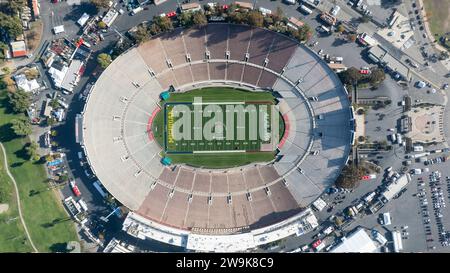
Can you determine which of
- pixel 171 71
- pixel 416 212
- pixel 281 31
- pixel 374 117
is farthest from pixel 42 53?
pixel 416 212

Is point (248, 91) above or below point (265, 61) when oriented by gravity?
below

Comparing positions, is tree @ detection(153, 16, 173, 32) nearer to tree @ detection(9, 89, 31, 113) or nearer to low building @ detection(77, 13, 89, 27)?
low building @ detection(77, 13, 89, 27)

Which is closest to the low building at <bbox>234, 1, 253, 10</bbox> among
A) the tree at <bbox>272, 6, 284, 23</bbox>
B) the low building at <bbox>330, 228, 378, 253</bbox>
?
the tree at <bbox>272, 6, 284, 23</bbox>

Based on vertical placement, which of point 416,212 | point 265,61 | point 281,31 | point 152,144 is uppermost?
point 281,31

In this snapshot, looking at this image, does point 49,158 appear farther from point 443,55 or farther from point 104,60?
point 443,55

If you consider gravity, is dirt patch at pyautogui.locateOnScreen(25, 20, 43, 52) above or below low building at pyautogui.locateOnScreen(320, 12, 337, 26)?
below

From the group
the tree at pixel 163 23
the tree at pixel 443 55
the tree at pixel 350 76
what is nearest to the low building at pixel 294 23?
the tree at pixel 350 76
